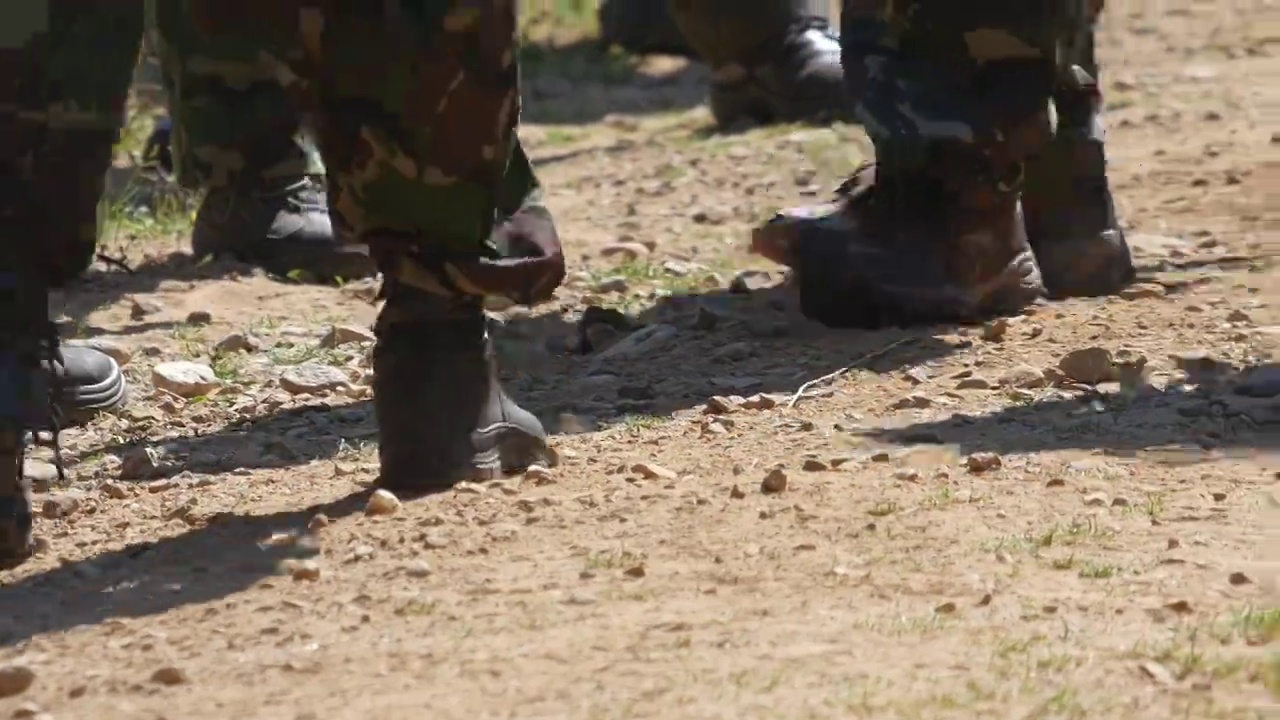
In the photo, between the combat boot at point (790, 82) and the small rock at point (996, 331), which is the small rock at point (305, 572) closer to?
the small rock at point (996, 331)

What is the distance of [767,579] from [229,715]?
54 centimetres

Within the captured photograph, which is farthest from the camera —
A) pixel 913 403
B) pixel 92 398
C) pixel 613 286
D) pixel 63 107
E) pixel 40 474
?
pixel 613 286

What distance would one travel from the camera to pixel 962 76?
313 centimetres

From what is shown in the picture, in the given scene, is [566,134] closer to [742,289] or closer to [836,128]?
[836,128]

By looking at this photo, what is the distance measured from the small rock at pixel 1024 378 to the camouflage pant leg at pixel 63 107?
119 cm

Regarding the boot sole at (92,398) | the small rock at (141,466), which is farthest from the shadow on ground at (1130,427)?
the boot sole at (92,398)

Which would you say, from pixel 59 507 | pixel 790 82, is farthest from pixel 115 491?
pixel 790 82

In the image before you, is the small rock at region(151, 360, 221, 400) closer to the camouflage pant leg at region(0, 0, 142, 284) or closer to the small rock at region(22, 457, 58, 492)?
the small rock at region(22, 457, 58, 492)

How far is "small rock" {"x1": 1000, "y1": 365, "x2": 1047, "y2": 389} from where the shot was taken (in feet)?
9.39

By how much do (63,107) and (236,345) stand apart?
3.57 feet

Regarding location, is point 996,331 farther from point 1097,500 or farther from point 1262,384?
point 1097,500

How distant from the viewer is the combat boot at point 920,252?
317 centimetres

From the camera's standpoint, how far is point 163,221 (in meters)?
4.64

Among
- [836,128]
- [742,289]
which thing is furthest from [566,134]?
[742,289]
